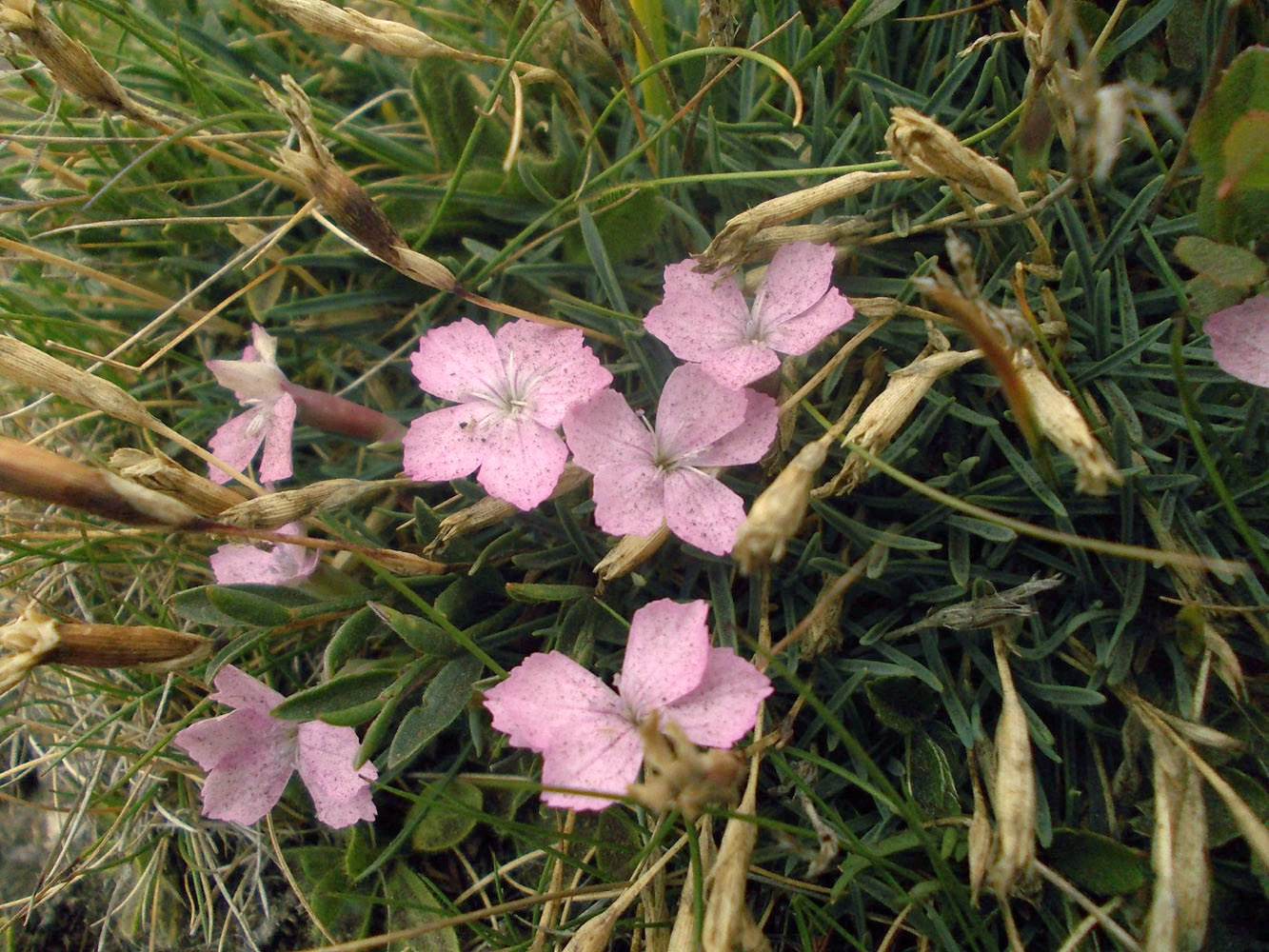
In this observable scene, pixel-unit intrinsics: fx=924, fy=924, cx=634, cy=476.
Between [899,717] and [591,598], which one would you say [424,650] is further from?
[899,717]

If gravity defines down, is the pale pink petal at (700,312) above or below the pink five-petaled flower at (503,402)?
above

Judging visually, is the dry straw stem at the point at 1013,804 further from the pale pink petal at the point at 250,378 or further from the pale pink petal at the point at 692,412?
the pale pink petal at the point at 250,378

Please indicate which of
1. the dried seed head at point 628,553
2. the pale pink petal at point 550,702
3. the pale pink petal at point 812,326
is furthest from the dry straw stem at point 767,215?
the pale pink petal at point 550,702

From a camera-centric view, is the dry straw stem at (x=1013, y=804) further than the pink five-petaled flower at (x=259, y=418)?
No

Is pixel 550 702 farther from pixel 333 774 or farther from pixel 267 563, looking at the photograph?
pixel 267 563

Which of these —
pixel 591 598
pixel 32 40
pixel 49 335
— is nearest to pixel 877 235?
pixel 591 598

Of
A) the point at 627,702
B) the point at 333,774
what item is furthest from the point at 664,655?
the point at 333,774

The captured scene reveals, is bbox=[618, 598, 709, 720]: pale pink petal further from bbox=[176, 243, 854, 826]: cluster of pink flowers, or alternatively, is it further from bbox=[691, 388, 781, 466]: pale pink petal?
bbox=[691, 388, 781, 466]: pale pink petal
